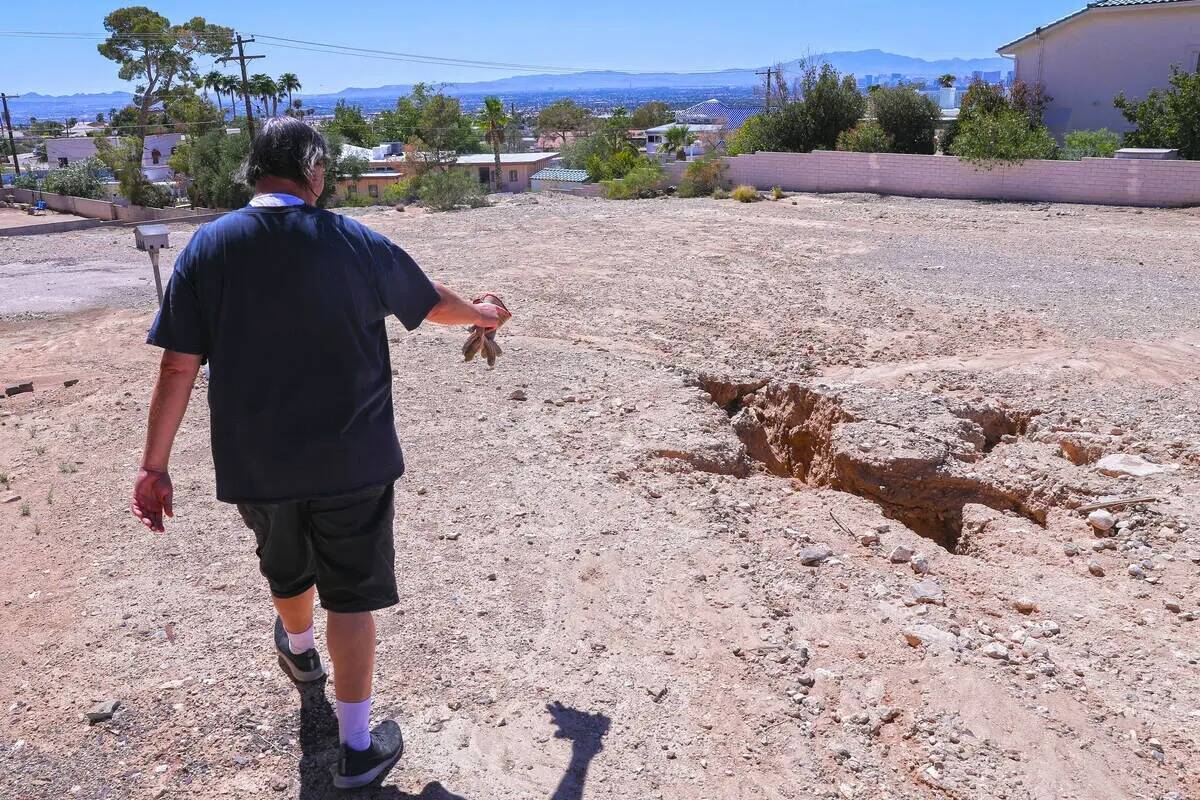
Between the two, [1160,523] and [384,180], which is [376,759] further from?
[384,180]

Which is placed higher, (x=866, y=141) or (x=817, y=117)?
(x=817, y=117)

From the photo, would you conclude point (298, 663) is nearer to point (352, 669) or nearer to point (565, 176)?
point (352, 669)

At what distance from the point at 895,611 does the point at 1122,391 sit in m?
3.83

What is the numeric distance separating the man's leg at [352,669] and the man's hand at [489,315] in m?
0.94

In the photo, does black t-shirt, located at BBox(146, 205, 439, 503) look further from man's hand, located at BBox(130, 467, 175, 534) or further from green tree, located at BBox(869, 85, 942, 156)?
green tree, located at BBox(869, 85, 942, 156)

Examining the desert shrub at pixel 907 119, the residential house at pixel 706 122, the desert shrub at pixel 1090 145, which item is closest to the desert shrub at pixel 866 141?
the desert shrub at pixel 907 119

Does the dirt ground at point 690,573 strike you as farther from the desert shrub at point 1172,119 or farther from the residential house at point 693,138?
the residential house at point 693,138

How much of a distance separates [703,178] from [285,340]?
21696mm

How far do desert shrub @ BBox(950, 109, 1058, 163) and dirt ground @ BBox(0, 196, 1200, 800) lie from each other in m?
11.3

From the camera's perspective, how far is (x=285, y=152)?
8.29 ft

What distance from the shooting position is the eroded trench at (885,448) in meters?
5.64

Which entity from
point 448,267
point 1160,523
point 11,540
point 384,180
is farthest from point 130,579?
point 384,180

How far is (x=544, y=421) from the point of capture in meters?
6.26

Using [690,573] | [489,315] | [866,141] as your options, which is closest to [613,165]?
[866,141]
